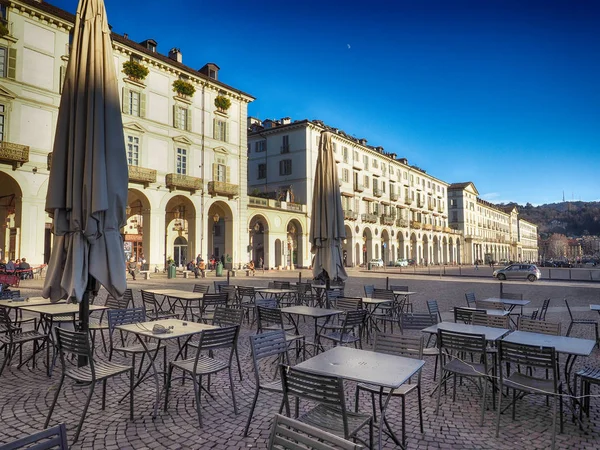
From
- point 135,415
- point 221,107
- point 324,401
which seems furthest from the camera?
point 221,107

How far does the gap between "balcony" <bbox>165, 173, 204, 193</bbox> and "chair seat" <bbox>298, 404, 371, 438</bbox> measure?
2721cm

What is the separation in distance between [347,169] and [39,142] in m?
32.9

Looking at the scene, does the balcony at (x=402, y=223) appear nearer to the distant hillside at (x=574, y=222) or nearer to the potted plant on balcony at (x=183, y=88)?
the potted plant on balcony at (x=183, y=88)

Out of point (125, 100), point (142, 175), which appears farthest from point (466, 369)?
point (125, 100)

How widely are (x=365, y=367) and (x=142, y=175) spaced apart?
2572cm

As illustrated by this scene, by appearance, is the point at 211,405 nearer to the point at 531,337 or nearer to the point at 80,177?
the point at 80,177

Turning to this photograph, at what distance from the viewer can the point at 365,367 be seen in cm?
410

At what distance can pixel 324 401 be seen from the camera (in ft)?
11.2

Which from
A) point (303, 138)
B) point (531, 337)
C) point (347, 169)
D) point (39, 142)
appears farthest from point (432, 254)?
point (531, 337)

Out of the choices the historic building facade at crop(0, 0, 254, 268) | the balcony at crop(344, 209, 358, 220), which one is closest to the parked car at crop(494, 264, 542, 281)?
the balcony at crop(344, 209, 358, 220)

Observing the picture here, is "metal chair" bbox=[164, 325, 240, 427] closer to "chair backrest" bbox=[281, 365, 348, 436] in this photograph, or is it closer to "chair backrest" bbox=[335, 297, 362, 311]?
"chair backrest" bbox=[281, 365, 348, 436]

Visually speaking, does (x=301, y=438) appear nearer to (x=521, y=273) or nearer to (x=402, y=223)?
(x=521, y=273)

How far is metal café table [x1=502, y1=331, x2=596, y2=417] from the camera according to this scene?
15.7 ft

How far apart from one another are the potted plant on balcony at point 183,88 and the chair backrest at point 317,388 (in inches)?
1181
